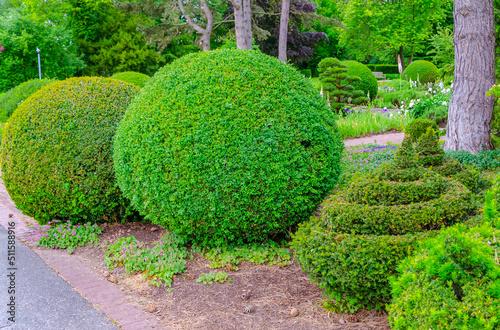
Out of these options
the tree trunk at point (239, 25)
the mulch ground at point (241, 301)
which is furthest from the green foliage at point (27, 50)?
the mulch ground at point (241, 301)

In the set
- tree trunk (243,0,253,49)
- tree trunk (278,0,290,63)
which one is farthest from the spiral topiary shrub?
tree trunk (278,0,290,63)

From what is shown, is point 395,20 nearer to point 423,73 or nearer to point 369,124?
point 423,73

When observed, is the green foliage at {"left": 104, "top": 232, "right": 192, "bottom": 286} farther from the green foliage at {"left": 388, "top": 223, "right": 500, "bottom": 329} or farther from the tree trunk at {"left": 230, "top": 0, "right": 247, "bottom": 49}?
the tree trunk at {"left": 230, "top": 0, "right": 247, "bottom": 49}

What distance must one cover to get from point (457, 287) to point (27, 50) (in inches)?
1012

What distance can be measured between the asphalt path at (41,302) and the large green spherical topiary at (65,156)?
82 cm

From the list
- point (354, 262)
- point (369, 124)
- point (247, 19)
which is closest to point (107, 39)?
point (247, 19)

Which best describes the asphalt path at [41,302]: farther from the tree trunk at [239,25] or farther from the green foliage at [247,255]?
the tree trunk at [239,25]

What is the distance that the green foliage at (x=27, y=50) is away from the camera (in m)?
22.7

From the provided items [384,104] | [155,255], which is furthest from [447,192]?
[384,104]

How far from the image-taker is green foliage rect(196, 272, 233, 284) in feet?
12.7

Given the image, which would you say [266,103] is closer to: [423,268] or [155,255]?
[155,255]

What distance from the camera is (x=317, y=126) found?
4094 millimetres

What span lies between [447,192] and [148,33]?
2469 cm

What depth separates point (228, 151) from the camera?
3828 millimetres
